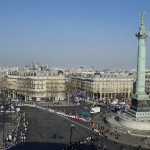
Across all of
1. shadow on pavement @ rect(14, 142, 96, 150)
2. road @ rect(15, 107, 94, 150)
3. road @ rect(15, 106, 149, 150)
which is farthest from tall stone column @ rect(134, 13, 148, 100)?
shadow on pavement @ rect(14, 142, 96, 150)

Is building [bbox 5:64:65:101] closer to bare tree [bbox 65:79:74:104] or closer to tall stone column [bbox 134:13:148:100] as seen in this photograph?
bare tree [bbox 65:79:74:104]

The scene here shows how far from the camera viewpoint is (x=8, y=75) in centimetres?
12056

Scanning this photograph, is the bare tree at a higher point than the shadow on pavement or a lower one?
higher

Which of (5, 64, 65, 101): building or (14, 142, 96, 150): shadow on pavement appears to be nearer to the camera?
(14, 142, 96, 150): shadow on pavement

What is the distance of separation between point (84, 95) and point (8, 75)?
99.6 ft

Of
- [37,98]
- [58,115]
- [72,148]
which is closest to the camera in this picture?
[72,148]

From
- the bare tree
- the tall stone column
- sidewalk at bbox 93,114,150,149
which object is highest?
the tall stone column

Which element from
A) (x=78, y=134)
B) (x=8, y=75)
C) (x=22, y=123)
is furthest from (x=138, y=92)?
(x=8, y=75)

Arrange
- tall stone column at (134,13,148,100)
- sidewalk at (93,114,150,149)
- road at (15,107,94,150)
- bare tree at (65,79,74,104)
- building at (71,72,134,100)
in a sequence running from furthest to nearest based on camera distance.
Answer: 1. building at (71,72,134,100)
2. bare tree at (65,79,74,104)
3. tall stone column at (134,13,148,100)
4. sidewalk at (93,114,150,149)
5. road at (15,107,94,150)

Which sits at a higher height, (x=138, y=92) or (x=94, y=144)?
(x=138, y=92)

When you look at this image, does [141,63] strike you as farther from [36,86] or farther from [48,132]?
[36,86]

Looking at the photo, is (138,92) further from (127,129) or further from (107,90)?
(107,90)

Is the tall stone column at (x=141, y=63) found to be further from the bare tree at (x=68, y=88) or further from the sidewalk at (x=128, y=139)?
the bare tree at (x=68, y=88)

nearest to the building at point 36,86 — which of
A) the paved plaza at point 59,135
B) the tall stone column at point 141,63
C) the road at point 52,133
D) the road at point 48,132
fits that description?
the road at point 52,133
